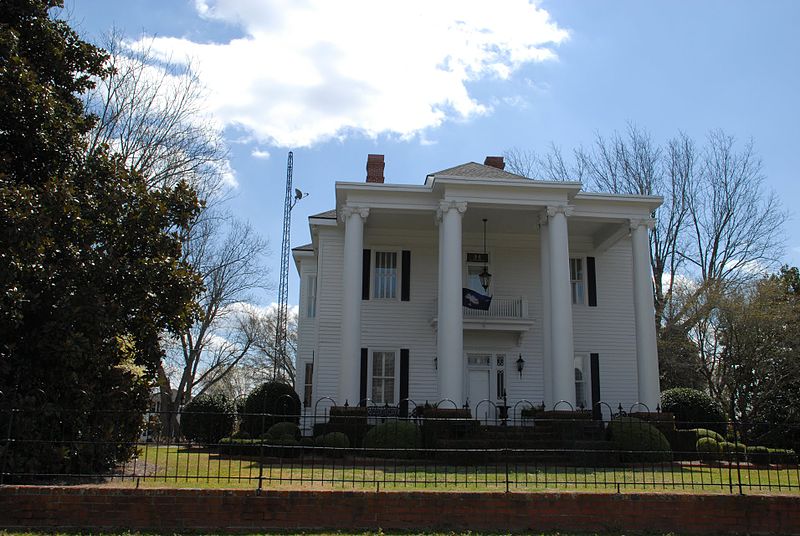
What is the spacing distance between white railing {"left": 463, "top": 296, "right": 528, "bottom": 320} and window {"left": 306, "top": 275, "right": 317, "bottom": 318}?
663cm

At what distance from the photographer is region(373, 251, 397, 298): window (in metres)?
24.9

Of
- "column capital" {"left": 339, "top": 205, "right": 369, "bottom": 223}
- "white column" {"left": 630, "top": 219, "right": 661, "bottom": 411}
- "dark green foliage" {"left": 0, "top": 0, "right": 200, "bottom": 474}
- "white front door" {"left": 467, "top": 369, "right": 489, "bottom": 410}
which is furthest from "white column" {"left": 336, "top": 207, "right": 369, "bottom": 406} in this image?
"white column" {"left": 630, "top": 219, "right": 661, "bottom": 411}

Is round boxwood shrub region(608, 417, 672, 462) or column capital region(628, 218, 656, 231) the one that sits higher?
column capital region(628, 218, 656, 231)

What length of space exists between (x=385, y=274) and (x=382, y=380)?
12.8 ft

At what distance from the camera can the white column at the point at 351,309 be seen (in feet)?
69.1

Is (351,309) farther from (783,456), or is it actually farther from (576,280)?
(783,456)

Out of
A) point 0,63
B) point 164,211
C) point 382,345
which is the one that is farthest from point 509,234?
point 0,63

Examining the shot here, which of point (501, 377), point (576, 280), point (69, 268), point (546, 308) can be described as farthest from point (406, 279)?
point (69, 268)

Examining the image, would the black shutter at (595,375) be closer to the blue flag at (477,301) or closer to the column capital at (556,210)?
the blue flag at (477,301)

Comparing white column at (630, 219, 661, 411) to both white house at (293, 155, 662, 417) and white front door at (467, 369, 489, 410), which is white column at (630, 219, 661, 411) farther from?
white front door at (467, 369, 489, 410)

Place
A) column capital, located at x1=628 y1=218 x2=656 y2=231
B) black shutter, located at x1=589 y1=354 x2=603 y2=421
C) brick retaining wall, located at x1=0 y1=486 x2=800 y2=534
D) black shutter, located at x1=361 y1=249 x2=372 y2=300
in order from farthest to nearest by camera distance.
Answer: black shutter, located at x1=361 y1=249 x2=372 y2=300 → black shutter, located at x1=589 y1=354 x2=603 y2=421 → column capital, located at x1=628 y1=218 x2=656 y2=231 → brick retaining wall, located at x1=0 y1=486 x2=800 y2=534

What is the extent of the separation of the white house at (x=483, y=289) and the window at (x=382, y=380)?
0.13ft

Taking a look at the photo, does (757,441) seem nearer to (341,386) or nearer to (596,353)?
(596,353)

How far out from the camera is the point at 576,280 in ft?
84.5
